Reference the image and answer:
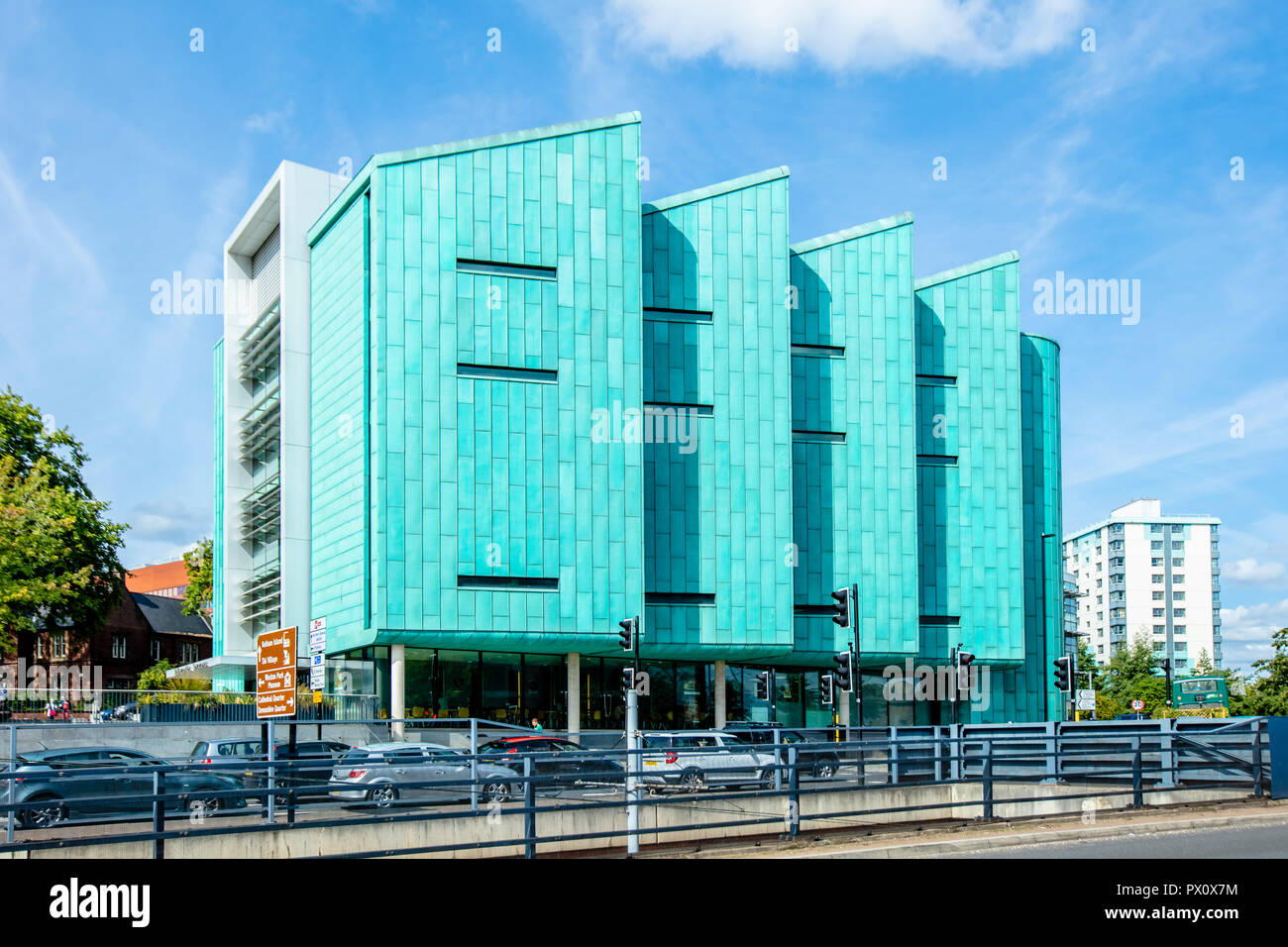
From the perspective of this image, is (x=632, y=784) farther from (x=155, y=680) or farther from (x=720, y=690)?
(x=155, y=680)

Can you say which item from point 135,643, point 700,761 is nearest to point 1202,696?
point 700,761

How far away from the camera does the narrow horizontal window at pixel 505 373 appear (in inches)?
1887

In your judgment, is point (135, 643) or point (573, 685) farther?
point (135, 643)

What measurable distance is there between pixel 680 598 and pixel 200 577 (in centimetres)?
5785

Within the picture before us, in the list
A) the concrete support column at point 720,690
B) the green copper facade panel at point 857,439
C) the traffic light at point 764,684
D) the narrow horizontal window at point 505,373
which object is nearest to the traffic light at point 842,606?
the traffic light at point 764,684

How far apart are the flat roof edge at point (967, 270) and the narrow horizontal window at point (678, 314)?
13.0 m

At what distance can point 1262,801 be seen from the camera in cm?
1994

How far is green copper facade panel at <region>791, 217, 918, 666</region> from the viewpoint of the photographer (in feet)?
182

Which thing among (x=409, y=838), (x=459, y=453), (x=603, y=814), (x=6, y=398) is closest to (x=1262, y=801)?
(x=603, y=814)

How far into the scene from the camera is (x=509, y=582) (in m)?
47.5

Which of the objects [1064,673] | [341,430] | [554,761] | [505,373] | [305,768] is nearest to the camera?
[305,768]

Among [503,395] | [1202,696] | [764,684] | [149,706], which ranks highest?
[503,395]

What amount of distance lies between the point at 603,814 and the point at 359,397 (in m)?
31.8

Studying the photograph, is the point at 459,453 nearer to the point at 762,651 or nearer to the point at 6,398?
the point at 762,651
